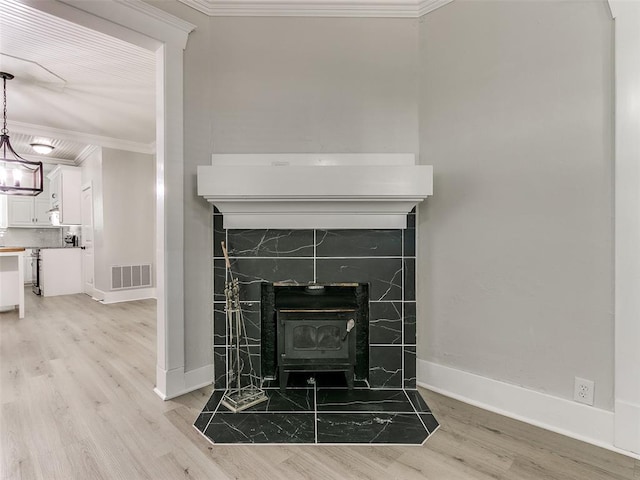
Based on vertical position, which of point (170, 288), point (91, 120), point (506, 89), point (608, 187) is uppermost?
point (91, 120)

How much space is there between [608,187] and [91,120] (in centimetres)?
519

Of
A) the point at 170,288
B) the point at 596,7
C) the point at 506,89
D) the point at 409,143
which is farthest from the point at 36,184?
the point at 596,7

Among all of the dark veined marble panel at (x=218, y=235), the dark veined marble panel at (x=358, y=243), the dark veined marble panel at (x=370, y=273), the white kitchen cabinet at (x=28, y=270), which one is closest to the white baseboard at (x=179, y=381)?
the dark veined marble panel at (x=218, y=235)

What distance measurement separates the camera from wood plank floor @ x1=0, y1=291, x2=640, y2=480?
1.39m

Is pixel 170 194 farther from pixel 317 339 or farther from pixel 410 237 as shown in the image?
pixel 410 237

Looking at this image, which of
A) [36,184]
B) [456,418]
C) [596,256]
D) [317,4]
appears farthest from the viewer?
[36,184]

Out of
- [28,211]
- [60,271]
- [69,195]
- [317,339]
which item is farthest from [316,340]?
[28,211]

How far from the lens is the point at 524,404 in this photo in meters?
1.81

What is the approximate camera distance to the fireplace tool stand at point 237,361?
6.39 ft

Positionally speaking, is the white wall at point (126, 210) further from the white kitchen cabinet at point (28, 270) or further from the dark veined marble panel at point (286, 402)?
the dark veined marble panel at point (286, 402)

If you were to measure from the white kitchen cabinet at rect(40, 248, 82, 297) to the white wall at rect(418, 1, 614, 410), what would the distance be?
6.07 metres

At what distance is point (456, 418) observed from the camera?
1.81 metres

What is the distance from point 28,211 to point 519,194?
8463mm

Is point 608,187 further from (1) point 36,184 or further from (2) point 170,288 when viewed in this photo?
(1) point 36,184
